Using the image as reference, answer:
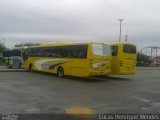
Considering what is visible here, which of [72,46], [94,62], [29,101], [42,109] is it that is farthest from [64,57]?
[42,109]

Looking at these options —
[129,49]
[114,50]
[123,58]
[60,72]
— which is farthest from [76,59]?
[129,49]

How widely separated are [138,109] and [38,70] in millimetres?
19820

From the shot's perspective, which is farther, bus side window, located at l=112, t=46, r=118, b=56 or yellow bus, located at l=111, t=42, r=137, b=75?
bus side window, located at l=112, t=46, r=118, b=56

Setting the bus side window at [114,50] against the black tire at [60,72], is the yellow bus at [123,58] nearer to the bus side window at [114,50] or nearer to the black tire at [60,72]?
the bus side window at [114,50]

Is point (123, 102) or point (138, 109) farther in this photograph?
point (123, 102)

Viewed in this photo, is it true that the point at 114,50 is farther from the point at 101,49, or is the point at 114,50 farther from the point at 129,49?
the point at 101,49

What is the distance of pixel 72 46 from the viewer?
24.8 m

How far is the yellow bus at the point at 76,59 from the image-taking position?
22922 millimetres

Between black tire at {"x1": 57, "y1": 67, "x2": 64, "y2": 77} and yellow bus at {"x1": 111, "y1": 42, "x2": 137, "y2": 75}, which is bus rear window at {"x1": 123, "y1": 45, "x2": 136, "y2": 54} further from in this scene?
black tire at {"x1": 57, "y1": 67, "x2": 64, "y2": 77}

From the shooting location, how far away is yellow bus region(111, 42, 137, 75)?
24828 millimetres

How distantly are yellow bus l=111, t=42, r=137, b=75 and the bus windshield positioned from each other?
1146 mm

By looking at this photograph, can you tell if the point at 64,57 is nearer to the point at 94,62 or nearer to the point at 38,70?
the point at 94,62

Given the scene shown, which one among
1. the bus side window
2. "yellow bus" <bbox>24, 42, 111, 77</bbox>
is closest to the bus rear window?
A: the bus side window

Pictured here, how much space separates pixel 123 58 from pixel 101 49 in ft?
7.42
